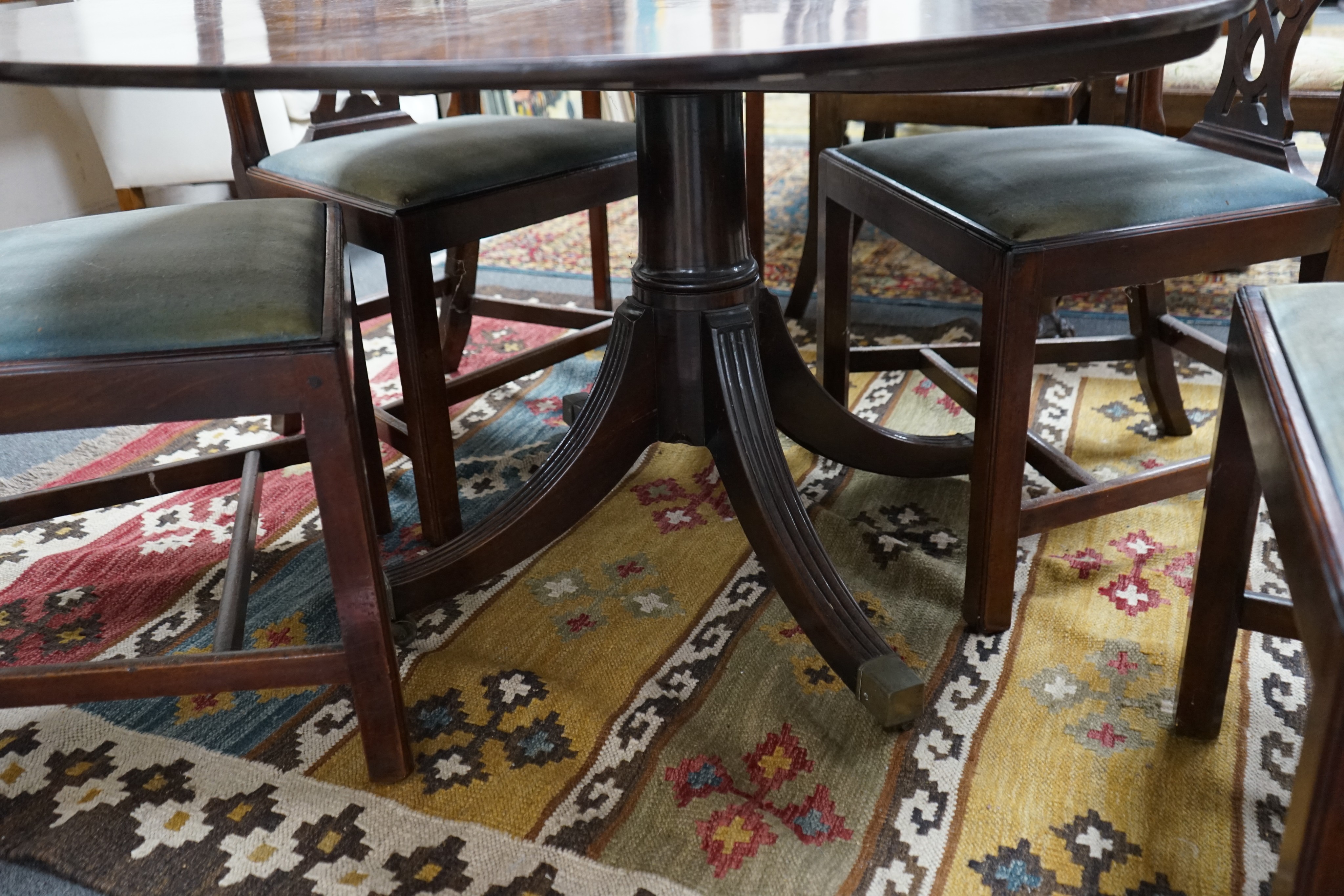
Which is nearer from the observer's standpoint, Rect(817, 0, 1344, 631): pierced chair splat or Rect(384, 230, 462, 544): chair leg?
Rect(817, 0, 1344, 631): pierced chair splat

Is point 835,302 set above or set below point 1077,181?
below

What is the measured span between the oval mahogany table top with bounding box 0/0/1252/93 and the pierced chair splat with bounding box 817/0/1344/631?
0.26 metres

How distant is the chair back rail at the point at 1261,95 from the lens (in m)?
1.27

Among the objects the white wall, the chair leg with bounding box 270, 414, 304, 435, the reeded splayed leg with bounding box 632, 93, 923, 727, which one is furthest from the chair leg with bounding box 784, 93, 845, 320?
the white wall

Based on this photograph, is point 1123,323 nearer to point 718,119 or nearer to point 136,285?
point 718,119

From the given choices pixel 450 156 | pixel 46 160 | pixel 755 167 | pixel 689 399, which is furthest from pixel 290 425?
pixel 46 160

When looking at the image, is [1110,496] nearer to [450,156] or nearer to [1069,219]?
[1069,219]

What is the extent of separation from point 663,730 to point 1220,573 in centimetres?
59

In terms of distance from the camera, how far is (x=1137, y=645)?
4.12 feet

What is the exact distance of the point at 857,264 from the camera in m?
2.76

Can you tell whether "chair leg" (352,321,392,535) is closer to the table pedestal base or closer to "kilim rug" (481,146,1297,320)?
the table pedestal base

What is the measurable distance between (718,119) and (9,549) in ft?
3.95

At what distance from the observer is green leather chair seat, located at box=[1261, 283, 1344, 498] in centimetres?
65

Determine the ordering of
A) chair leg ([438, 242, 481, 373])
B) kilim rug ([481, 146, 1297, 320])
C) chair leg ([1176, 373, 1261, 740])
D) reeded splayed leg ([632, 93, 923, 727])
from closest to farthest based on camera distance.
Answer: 1. chair leg ([1176, 373, 1261, 740])
2. reeded splayed leg ([632, 93, 923, 727])
3. chair leg ([438, 242, 481, 373])
4. kilim rug ([481, 146, 1297, 320])
